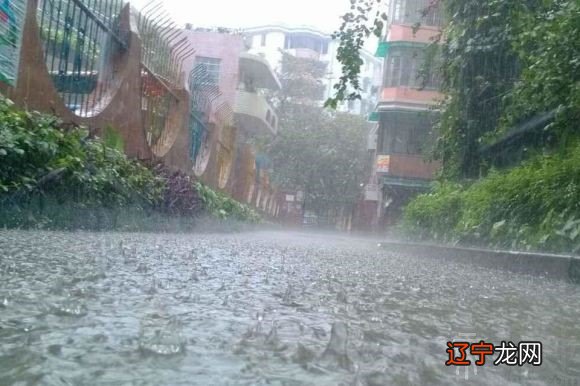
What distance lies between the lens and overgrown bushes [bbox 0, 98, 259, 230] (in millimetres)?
5082

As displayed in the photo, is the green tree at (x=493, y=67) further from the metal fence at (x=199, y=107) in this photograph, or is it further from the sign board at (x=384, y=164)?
the sign board at (x=384, y=164)

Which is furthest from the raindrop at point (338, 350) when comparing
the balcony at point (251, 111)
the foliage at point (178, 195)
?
the balcony at point (251, 111)

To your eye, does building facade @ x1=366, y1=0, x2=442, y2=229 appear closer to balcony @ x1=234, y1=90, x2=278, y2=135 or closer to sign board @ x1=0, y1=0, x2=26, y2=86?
balcony @ x1=234, y1=90, x2=278, y2=135

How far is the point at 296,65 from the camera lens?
3778 cm

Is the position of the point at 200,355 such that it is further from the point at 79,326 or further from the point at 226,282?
the point at 226,282

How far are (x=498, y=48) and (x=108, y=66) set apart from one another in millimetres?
5624

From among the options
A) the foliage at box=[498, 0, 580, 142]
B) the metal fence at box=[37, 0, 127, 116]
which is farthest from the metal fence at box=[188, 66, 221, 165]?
the foliage at box=[498, 0, 580, 142]

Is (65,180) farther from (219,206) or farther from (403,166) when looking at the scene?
(403,166)

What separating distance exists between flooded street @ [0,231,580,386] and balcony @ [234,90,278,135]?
20.4 meters

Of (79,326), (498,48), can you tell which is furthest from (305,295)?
(498,48)

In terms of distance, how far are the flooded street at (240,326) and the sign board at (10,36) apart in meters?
2.54

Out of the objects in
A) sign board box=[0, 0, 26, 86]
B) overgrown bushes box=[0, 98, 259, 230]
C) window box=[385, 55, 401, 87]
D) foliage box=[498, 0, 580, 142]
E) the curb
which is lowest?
the curb

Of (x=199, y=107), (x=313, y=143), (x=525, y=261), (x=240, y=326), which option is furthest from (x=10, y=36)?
(x=313, y=143)

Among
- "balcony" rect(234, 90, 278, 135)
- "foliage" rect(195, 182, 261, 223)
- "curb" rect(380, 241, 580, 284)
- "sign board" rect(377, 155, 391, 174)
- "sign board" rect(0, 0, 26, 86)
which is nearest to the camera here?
"curb" rect(380, 241, 580, 284)
